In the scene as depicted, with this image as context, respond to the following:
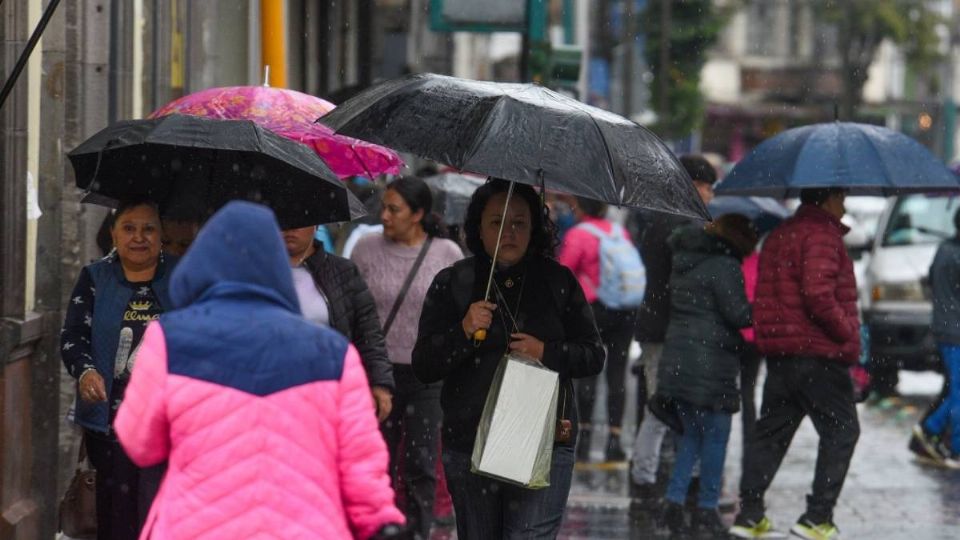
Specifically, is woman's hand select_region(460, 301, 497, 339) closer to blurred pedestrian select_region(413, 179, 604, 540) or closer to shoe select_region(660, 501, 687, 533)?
blurred pedestrian select_region(413, 179, 604, 540)

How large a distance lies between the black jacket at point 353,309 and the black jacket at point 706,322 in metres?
3.11

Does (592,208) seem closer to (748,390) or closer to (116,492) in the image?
(748,390)

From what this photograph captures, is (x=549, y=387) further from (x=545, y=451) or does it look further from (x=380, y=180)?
(x=380, y=180)

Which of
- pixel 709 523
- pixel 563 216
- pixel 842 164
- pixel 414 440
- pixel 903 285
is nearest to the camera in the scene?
pixel 414 440

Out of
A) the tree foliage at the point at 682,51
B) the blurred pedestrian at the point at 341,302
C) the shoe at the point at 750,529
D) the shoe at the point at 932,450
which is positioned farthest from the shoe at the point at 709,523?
the tree foliage at the point at 682,51

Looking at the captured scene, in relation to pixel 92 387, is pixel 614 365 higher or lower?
lower

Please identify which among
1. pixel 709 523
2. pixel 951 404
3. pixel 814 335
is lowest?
pixel 709 523

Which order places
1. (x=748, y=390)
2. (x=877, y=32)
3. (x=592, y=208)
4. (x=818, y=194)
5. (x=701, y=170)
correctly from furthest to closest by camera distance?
(x=877, y=32) < (x=592, y=208) < (x=748, y=390) < (x=701, y=170) < (x=818, y=194)

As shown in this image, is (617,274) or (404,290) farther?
(617,274)

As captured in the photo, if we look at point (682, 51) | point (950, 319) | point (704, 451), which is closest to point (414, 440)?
point (704, 451)

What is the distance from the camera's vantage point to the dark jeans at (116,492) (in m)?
6.47

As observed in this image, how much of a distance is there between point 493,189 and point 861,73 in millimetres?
50082

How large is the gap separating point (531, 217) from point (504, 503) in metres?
0.99

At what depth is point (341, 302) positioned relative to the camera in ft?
22.5
